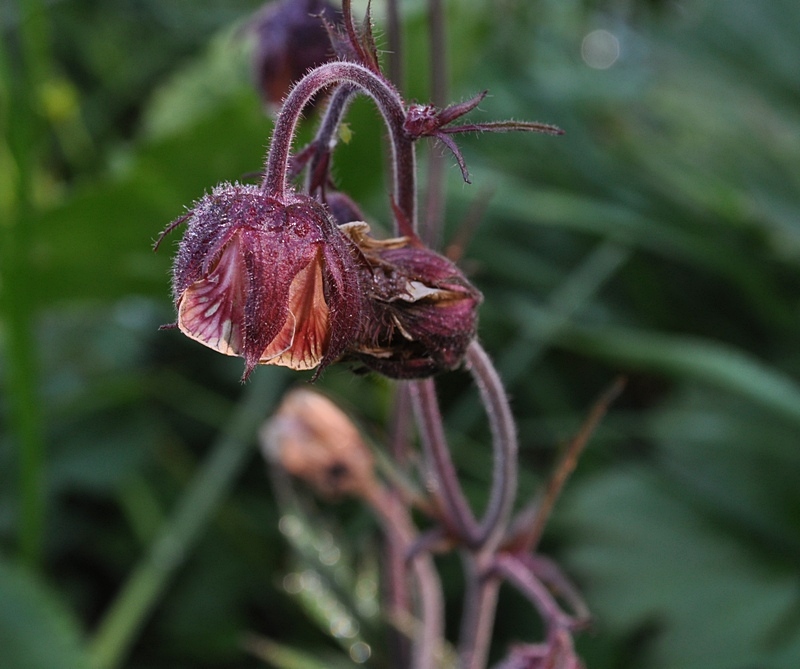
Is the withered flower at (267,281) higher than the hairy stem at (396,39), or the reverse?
the hairy stem at (396,39)

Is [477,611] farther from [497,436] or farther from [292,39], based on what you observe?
[292,39]

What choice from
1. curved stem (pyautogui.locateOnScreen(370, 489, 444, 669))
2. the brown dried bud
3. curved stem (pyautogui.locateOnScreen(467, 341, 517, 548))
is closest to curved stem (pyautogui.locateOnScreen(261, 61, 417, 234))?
curved stem (pyautogui.locateOnScreen(467, 341, 517, 548))

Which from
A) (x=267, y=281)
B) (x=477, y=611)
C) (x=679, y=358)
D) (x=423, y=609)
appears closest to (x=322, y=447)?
(x=423, y=609)

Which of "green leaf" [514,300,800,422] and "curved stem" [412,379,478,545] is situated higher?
"curved stem" [412,379,478,545]

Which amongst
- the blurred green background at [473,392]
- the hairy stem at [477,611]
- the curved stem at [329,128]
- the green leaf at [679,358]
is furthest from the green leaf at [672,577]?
the curved stem at [329,128]

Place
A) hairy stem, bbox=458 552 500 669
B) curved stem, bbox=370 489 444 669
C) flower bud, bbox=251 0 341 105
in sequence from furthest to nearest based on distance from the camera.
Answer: flower bud, bbox=251 0 341 105 < curved stem, bbox=370 489 444 669 < hairy stem, bbox=458 552 500 669

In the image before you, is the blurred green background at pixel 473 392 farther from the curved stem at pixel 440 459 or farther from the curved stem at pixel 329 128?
the curved stem at pixel 329 128

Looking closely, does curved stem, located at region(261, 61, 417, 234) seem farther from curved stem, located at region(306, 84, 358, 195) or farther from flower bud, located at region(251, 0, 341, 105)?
flower bud, located at region(251, 0, 341, 105)

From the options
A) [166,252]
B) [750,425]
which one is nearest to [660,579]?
[750,425]
